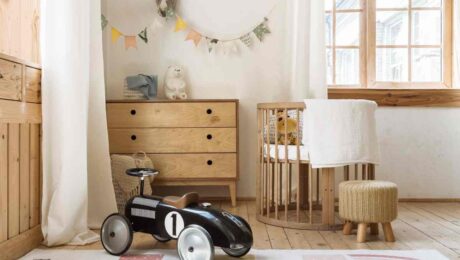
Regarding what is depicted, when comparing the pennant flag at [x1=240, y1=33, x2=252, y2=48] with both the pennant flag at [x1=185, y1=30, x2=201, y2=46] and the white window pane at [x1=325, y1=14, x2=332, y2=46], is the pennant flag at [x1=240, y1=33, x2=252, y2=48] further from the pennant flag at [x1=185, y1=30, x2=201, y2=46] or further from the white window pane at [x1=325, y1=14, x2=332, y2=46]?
the white window pane at [x1=325, y1=14, x2=332, y2=46]

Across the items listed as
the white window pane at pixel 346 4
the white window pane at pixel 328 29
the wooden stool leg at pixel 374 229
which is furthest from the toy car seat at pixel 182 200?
the white window pane at pixel 346 4

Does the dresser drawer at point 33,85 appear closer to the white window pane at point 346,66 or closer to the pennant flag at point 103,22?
the pennant flag at point 103,22

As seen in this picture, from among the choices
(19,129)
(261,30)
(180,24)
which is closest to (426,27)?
(261,30)

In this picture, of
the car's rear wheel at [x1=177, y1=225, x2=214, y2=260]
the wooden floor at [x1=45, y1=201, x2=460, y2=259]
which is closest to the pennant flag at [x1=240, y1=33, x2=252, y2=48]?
the wooden floor at [x1=45, y1=201, x2=460, y2=259]

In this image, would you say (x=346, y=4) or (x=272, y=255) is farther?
(x=346, y=4)

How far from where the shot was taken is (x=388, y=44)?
13.1 feet

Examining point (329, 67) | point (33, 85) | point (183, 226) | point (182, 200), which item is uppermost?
point (329, 67)

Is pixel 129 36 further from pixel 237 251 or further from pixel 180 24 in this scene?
pixel 237 251

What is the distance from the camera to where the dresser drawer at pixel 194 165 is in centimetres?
352

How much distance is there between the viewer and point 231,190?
3.60m

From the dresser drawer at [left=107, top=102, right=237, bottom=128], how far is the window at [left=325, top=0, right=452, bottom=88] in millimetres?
981

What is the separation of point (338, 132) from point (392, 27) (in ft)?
5.31

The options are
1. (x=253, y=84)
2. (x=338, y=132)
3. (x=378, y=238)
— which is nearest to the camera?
(x=378, y=238)

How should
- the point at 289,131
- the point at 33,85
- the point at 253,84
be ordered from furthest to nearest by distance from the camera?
the point at 253,84
the point at 289,131
the point at 33,85
